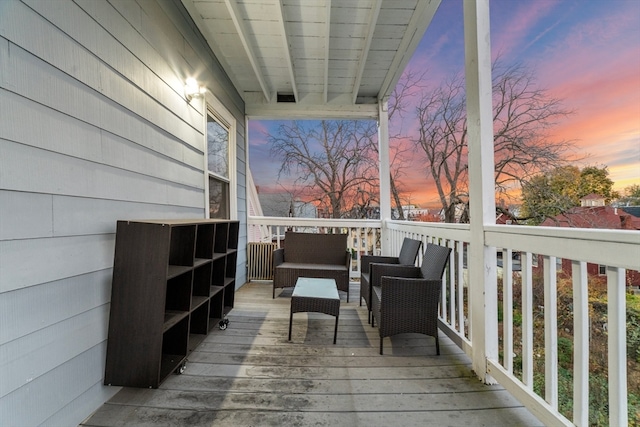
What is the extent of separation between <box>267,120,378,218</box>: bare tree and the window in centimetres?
306

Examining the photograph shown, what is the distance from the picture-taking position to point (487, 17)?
75.0 inches

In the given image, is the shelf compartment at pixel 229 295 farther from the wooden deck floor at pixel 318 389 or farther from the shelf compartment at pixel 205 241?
the shelf compartment at pixel 205 241

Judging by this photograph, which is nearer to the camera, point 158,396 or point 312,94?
point 158,396

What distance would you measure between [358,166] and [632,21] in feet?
16.8

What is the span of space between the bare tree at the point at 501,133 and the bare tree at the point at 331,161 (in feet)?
4.75

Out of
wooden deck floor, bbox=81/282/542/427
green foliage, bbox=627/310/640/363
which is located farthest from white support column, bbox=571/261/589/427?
green foliage, bbox=627/310/640/363

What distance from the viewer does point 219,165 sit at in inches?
152

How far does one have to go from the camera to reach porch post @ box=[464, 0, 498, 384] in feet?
6.14

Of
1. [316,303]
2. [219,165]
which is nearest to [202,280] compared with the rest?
[316,303]

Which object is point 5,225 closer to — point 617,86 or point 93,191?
point 93,191

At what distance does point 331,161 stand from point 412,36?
4.15m

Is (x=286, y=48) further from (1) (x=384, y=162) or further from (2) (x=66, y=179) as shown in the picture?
(2) (x=66, y=179)

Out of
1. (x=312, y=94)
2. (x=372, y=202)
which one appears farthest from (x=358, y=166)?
(x=312, y=94)

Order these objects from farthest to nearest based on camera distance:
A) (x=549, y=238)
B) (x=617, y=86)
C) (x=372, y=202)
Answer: (x=372, y=202) → (x=617, y=86) → (x=549, y=238)
